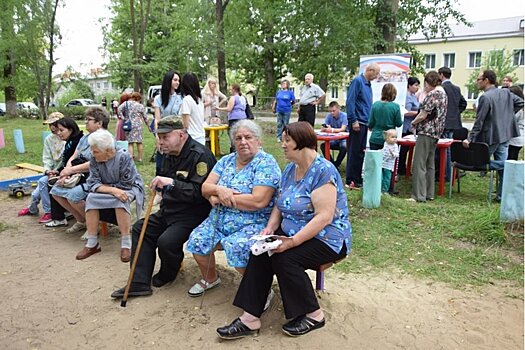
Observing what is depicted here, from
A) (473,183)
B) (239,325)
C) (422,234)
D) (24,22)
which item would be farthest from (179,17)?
(239,325)

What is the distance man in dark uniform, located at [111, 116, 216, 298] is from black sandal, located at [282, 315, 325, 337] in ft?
3.40

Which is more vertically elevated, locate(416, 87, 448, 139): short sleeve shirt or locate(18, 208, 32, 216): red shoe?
locate(416, 87, 448, 139): short sleeve shirt

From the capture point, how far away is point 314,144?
279 cm

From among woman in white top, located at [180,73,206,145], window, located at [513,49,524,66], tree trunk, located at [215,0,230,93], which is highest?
window, located at [513,49,524,66]

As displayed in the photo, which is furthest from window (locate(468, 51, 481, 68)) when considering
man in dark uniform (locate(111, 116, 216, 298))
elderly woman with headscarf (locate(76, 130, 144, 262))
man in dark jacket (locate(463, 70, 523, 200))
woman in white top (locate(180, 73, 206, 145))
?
man in dark uniform (locate(111, 116, 216, 298))

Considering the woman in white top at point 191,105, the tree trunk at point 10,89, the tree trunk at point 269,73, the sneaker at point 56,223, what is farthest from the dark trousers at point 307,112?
the tree trunk at point 269,73

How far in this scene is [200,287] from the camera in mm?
3320

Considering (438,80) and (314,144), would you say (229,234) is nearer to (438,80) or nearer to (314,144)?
(314,144)

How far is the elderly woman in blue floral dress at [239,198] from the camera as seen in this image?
116 inches

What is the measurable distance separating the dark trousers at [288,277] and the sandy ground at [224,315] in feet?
0.63

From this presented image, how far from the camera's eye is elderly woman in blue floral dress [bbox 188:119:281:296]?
116 inches

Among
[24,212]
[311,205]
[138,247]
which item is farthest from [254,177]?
[24,212]

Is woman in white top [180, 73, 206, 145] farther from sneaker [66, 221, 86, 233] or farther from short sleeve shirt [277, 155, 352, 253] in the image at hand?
short sleeve shirt [277, 155, 352, 253]

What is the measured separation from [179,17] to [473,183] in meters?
14.2
